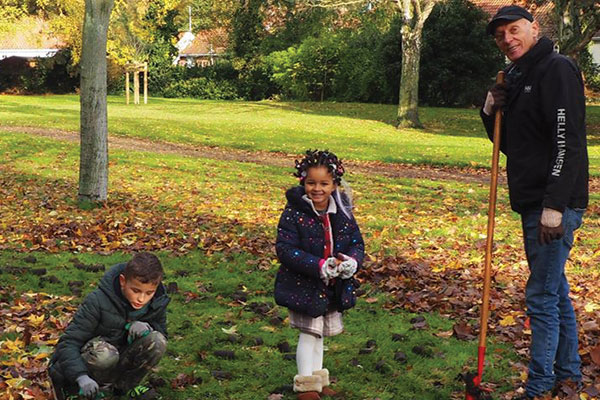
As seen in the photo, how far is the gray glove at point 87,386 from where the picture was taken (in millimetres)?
4219

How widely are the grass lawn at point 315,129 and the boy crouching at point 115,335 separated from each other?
640 inches

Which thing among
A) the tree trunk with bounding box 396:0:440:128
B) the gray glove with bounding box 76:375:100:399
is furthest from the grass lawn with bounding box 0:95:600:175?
the gray glove with bounding box 76:375:100:399

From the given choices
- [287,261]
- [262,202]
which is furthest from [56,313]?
[262,202]

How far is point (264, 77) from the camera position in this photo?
58.2 meters

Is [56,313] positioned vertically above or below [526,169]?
below

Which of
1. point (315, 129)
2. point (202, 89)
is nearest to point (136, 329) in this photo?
point (315, 129)

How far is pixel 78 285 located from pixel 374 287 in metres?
3.11

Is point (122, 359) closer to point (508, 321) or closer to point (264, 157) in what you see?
point (508, 321)

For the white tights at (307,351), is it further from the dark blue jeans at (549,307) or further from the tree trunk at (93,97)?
the tree trunk at (93,97)

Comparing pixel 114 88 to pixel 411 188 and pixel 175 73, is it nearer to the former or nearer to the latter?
pixel 175 73

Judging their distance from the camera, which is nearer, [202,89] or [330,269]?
[330,269]

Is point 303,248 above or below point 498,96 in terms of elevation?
below

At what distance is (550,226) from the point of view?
4.30m

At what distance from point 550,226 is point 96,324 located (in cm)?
270
